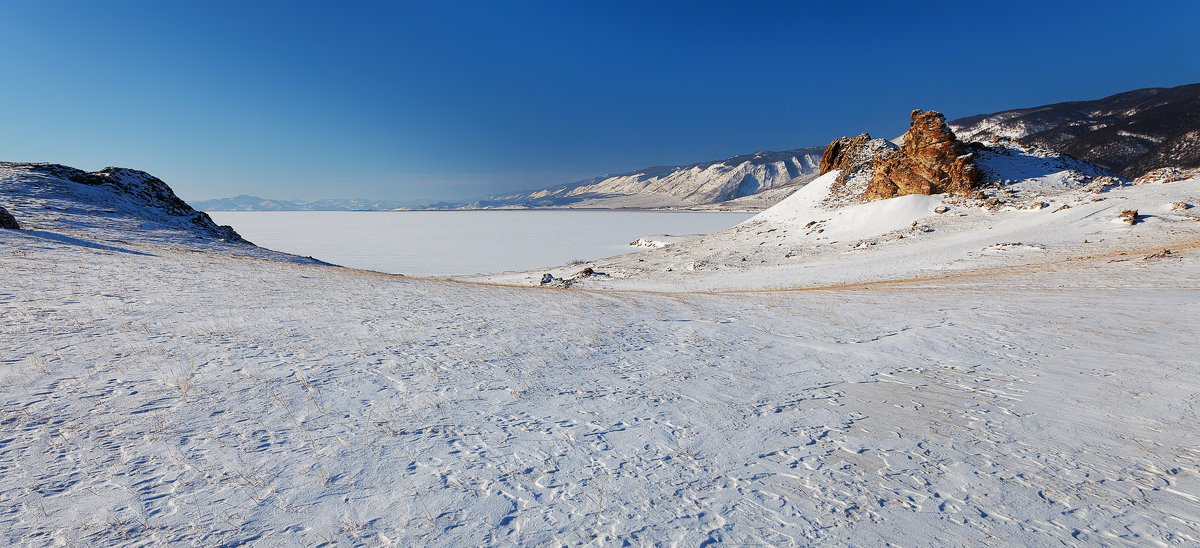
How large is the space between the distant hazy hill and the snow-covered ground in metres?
53.4

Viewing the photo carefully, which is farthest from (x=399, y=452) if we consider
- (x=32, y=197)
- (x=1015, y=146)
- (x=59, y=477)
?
(x=1015, y=146)

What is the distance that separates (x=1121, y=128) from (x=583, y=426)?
7136 inches

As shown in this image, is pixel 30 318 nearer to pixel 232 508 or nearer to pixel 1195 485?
pixel 232 508

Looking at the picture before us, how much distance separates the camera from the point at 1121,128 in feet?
408

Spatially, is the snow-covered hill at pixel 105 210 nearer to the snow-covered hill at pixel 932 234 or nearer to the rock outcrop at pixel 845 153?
the snow-covered hill at pixel 932 234

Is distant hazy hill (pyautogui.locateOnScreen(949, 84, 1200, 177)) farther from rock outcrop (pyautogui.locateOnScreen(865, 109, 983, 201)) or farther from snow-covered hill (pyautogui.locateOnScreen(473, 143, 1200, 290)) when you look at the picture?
snow-covered hill (pyautogui.locateOnScreen(473, 143, 1200, 290))

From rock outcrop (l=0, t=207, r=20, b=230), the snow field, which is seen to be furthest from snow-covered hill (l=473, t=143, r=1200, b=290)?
rock outcrop (l=0, t=207, r=20, b=230)

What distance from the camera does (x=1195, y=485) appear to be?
4500mm

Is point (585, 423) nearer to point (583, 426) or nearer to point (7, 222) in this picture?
point (583, 426)

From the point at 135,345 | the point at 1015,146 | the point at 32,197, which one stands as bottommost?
the point at 135,345

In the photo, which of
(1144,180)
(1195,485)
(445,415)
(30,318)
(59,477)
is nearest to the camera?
(59,477)

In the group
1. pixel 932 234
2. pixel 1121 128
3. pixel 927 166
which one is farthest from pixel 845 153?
pixel 1121 128

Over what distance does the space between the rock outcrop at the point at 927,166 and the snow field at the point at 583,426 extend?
1152 inches

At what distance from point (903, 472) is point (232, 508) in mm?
5894
